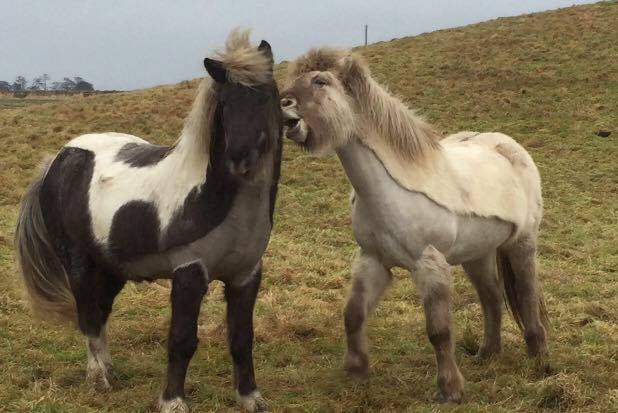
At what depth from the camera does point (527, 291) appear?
512cm

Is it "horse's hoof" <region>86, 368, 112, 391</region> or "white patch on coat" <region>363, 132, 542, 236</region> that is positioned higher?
"white patch on coat" <region>363, 132, 542, 236</region>

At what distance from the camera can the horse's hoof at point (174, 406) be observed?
3799 millimetres

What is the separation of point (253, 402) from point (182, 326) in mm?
707

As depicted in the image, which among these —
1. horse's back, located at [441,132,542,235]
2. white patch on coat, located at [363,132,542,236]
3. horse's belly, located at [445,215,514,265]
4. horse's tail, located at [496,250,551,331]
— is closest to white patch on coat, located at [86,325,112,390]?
white patch on coat, located at [363,132,542,236]

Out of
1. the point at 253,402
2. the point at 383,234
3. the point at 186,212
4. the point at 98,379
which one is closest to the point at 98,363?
the point at 98,379

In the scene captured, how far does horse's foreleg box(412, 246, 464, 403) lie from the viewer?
13.4 ft

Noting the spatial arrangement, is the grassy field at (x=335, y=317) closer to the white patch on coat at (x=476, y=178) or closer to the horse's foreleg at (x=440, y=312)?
the horse's foreleg at (x=440, y=312)

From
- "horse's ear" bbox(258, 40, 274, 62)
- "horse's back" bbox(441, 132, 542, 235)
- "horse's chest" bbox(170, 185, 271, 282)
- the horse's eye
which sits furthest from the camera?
"horse's back" bbox(441, 132, 542, 235)

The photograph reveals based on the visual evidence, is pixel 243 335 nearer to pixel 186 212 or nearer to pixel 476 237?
pixel 186 212

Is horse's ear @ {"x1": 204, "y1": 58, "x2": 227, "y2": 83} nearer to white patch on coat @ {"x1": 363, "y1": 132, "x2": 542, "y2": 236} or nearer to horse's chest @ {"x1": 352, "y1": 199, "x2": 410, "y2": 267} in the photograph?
white patch on coat @ {"x1": 363, "y1": 132, "x2": 542, "y2": 236}

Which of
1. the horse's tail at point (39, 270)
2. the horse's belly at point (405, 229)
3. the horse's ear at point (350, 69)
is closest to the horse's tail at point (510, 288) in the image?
the horse's belly at point (405, 229)

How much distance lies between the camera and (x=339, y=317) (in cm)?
618

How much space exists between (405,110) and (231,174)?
4.83 ft

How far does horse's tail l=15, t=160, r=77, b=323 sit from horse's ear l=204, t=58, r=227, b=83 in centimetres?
209
